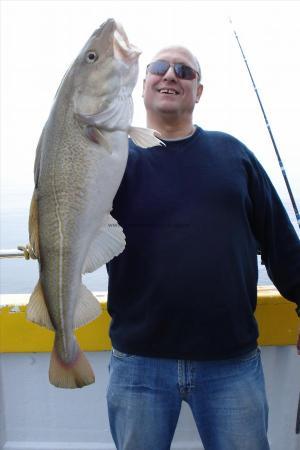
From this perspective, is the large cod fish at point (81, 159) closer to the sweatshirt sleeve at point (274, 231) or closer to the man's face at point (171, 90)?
the man's face at point (171, 90)

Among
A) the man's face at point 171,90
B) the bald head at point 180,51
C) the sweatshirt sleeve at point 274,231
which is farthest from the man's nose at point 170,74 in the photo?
the sweatshirt sleeve at point 274,231

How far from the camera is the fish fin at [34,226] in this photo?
1.70 meters

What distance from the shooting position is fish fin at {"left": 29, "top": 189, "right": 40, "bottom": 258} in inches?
66.9

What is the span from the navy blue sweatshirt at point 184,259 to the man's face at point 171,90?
21 cm

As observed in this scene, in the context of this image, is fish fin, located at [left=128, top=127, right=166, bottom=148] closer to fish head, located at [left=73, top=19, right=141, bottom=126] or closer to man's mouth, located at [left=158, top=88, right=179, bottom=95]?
fish head, located at [left=73, top=19, right=141, bottom=126]

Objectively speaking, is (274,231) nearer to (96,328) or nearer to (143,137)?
(143,137)

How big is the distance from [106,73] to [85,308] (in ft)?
2.87

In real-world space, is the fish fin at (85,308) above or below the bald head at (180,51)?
below

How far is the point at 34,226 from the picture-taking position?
1.72 metres

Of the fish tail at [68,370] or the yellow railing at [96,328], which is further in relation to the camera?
the yellow railing at [96,328]

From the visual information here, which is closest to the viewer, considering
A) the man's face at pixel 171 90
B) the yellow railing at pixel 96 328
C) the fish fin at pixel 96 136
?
the fish fin at pixel 96 136

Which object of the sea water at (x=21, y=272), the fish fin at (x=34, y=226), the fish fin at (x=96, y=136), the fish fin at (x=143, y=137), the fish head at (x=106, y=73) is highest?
the fish head at (x=106, y=73)

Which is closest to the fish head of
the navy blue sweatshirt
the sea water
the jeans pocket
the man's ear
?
the navy blue sweatshirt

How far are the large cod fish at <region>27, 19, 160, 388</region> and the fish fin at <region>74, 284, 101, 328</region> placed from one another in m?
0.06
